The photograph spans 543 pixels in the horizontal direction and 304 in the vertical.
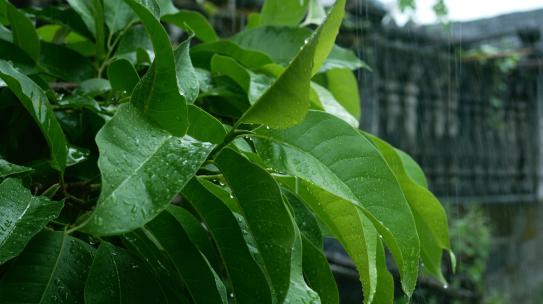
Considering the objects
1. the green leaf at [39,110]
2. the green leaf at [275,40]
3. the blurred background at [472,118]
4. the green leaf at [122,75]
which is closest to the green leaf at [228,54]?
the green leaf at [275,40]

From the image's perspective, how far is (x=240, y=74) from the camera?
0.67 meters

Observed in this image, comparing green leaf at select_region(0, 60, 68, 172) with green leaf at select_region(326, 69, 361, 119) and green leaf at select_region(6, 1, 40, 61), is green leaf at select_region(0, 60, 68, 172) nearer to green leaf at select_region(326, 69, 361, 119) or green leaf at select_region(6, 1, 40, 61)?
green leaf at select_region(6, 1, 40, 61)

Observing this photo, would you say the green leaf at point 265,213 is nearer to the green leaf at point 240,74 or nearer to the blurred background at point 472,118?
the green leaf at point 240,74

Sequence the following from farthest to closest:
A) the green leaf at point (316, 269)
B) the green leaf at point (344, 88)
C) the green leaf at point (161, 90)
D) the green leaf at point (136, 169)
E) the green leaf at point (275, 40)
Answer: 1. the green leaf at point (344, 88)
2. the green leaf at point (275, 40)
3. the green leaf at point (316, 269)
4. the green leaf at point (161, 90)
5. the green leaf at point (136, 169)

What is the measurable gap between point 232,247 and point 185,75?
0.45ft

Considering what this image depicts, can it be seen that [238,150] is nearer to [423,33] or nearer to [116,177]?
[116,177]

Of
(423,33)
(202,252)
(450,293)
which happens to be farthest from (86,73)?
(423,33)

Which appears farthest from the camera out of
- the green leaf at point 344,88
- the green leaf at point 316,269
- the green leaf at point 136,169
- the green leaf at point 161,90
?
the green leaf at point 344,88

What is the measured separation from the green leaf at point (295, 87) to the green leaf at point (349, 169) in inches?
1.5

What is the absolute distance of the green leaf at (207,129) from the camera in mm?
467

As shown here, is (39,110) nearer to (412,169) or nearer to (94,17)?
(94,17)

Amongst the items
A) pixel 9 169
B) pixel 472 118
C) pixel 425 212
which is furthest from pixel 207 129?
pixel 472 118

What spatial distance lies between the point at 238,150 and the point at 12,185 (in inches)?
6.3

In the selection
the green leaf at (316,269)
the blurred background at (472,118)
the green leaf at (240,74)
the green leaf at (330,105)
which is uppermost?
the green leaf at (240,74)
